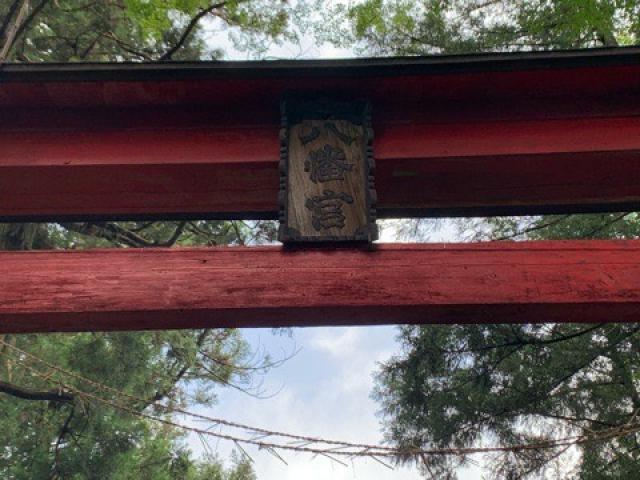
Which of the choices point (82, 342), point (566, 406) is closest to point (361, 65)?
point (566, 406)

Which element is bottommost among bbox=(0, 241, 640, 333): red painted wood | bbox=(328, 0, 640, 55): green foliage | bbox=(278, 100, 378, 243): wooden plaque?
bbox=(0, 241, 640, 333): red painted wood

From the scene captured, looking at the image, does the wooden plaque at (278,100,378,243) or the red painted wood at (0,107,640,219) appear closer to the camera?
the wooden plaque at (278,100,378,243)

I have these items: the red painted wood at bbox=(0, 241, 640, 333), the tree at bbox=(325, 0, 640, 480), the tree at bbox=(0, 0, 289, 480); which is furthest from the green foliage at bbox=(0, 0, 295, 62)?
the red painted wood at bbox=(0, 241, 640, 333)

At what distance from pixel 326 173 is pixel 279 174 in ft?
0.91

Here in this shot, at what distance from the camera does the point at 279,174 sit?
269cm

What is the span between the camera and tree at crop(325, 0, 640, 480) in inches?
200

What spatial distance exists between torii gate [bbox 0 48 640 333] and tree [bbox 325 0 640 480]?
249 cm

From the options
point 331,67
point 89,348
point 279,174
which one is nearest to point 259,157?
point 279,174

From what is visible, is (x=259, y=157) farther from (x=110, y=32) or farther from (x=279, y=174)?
(x=110, y=32)

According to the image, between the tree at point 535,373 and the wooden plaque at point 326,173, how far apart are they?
316 cm

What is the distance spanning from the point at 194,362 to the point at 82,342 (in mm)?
1753

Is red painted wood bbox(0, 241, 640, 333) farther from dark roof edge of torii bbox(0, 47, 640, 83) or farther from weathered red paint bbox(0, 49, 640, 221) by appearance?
dark roof edge of torii bbox(0, 47, 640, 83)

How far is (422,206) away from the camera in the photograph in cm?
312

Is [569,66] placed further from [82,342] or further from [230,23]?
[82,342]
